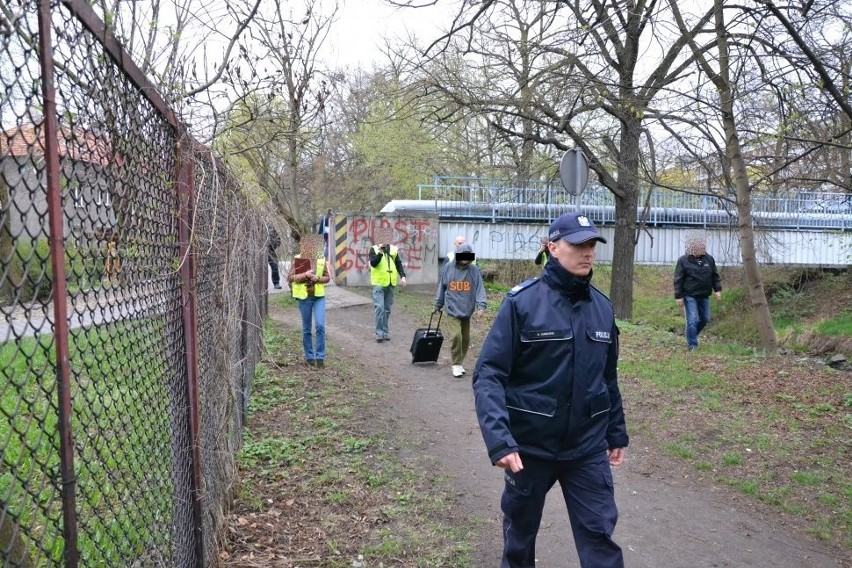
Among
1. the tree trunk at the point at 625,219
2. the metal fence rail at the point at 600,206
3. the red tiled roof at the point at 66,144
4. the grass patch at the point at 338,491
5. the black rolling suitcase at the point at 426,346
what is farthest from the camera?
the metal fence rail at the point at 600,206

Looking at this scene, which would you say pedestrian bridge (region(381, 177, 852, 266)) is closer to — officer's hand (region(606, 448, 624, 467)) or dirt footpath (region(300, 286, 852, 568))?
dirt footpath (region(300, 286, 852, 568))

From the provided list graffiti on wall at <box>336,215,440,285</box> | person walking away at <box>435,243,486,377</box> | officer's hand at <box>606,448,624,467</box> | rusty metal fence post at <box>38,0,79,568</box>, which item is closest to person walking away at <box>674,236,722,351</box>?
person walking away at <box>435,243,486,377</box>

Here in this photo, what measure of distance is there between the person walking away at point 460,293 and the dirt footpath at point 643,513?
142 centimetres

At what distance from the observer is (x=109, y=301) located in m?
2.16

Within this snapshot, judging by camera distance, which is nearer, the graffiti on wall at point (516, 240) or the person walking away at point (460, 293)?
the person walking away at point (460, 293)

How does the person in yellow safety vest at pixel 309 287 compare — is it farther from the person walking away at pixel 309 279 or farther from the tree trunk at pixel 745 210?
the tree trunk at pixel 745 210

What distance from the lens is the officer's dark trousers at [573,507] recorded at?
10.5ft

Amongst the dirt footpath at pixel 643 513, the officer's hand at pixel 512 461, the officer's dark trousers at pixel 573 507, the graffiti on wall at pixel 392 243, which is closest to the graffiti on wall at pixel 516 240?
the graffiti on wall at pixel 392 243

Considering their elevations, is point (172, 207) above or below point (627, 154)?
below

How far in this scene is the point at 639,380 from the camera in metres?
9.08

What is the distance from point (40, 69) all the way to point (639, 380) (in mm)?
8617

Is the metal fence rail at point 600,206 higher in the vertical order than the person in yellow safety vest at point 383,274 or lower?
higher

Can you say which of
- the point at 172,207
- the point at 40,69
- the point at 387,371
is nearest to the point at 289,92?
the point at 387,371

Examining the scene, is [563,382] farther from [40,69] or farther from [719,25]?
[719,25]
